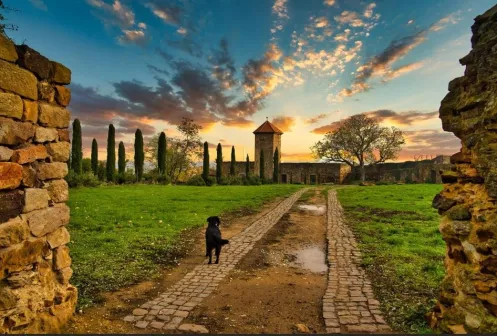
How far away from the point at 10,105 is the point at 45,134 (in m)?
0.61

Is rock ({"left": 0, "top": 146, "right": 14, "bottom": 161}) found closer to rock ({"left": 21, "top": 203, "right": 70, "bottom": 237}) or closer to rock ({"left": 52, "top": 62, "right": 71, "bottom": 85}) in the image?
rock ({"left": 21, "top": 203, "right": 70, "bottom": 237})

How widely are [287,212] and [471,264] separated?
1180cm

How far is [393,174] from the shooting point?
46.7m

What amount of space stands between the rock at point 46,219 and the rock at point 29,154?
628 mm

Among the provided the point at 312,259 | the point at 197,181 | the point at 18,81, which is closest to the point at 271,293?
the point at 312,259

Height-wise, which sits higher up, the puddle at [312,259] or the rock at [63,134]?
the rock at [63,134]

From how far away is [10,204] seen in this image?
3.52 meters

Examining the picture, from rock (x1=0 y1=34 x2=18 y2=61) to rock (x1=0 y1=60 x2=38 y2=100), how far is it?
0.07 meters

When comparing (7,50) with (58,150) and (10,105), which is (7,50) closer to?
(10,105)

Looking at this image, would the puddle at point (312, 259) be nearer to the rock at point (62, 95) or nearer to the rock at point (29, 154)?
the rock at point (29, 154)

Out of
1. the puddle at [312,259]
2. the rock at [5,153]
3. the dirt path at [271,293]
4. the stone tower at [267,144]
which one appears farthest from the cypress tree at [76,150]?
the stone tower at [267,144]

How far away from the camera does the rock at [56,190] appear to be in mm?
4163

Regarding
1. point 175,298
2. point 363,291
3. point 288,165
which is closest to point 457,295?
point 363,291

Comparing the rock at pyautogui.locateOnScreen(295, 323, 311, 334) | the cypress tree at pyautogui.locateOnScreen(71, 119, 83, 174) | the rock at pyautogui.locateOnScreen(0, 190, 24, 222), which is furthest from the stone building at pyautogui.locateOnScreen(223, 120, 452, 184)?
the rock at pyautogui.locateOnScreen(0, 190, 24, 222)
